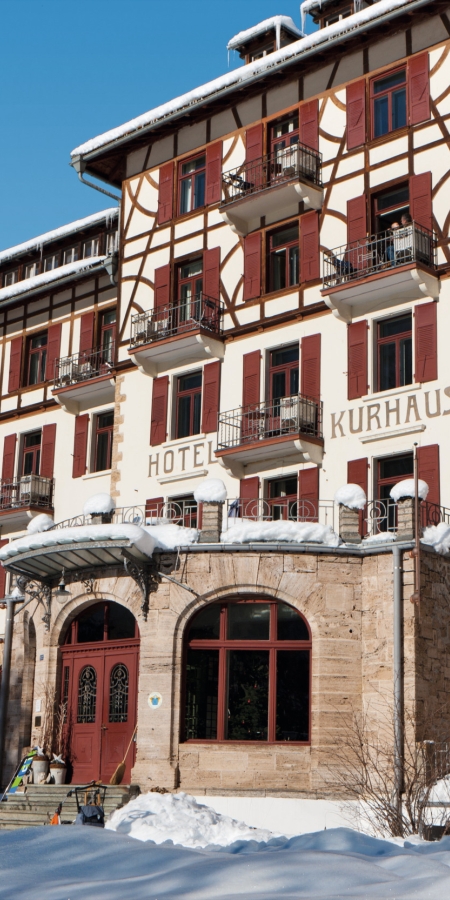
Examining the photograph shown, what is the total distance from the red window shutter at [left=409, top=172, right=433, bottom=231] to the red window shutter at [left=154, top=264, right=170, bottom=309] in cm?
688

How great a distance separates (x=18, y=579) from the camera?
24203mm

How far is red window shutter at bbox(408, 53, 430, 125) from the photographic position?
25.0m

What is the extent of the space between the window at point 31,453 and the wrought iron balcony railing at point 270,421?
26.5ft

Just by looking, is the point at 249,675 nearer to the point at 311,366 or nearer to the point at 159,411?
the point at 311,366

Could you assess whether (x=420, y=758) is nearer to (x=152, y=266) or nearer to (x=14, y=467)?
(x=152, y=266)

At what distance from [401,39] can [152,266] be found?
817cm

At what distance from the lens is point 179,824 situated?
18.6 m

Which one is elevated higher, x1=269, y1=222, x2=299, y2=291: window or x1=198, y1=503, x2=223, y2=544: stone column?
x1=269, y1=222, x2=299, y2=291: window

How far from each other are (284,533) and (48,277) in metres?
15.3

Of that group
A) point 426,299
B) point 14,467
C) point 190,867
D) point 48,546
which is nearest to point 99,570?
point 48,546

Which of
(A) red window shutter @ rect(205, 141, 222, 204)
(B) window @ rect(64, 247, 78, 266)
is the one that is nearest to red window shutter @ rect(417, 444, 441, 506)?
(A) red window shutter @ rect(205, 141, 222, 204)

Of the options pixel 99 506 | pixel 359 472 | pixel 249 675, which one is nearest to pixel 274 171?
pixel 359 472

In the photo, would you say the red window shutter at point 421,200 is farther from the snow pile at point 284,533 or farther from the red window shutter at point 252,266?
the snow pile at point 284,533

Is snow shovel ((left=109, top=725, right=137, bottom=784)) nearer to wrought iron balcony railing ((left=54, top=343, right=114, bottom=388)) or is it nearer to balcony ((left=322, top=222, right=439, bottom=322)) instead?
balcony ((left=322, top=222, right=439, bottom=322))
